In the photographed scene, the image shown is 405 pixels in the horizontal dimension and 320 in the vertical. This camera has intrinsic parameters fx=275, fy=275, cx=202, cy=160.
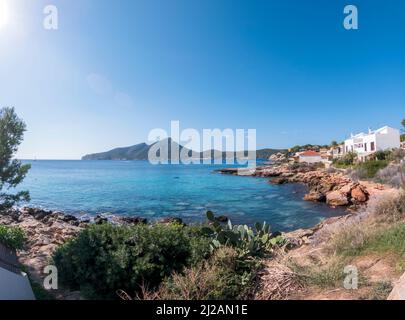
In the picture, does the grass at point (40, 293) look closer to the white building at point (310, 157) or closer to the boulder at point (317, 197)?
the boulder at point (317, 197)

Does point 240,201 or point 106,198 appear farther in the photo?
point 106,198

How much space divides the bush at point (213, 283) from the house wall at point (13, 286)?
232 centimetres

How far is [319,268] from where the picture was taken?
16.5ft

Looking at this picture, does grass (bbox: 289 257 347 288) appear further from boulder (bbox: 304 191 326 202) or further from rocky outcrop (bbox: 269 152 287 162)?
rocky outcrop (bbox: 269 152 287 162)

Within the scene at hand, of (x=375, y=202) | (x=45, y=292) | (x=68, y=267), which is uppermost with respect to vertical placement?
(x=375, y=202)

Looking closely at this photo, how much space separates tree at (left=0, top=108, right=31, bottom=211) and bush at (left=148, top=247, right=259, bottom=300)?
7.59 metres

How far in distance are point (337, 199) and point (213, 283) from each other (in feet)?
75.6

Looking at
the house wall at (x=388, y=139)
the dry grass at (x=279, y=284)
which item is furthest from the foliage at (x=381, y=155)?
the dry grass at (x=279, y=284)

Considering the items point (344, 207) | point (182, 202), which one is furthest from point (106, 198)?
point (344, 207)

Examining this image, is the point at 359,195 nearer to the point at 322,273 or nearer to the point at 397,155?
the point at 397,155

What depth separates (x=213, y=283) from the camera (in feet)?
15.2

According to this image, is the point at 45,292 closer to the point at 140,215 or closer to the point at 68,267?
the point at 68,267
